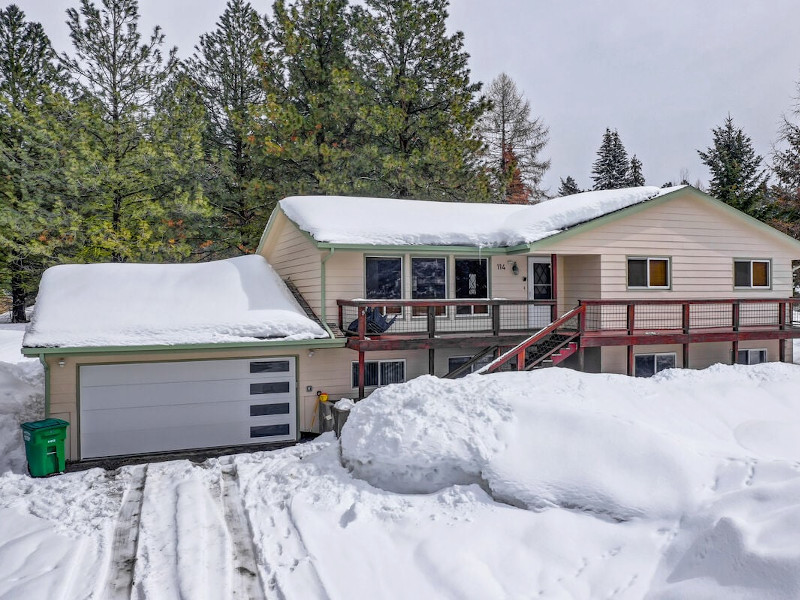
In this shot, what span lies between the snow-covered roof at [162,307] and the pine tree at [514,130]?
77.5 feet

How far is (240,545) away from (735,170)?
32.9 m

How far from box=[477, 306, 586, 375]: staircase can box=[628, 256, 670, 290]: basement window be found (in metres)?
2.45

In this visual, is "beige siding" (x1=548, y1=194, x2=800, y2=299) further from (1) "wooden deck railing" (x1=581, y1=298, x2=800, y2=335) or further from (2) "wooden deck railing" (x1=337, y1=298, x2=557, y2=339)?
(2) "wooden deck railing" (x1=337, y1=298, x2=557, y2=339)

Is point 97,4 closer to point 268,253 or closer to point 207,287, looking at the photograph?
point 268,253

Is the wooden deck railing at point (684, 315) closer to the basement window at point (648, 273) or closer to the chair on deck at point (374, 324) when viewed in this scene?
the basement window at point (648, 273)

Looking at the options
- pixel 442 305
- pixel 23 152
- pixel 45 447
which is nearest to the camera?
pixel 45 447

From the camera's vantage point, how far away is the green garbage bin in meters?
9.80

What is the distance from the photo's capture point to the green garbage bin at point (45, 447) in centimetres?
980

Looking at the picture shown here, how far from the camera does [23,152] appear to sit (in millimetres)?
18672

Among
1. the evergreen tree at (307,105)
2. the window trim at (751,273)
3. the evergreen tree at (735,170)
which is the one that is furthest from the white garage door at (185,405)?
the evergreen tree at (735,170)

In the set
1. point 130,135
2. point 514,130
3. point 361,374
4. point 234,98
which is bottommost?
point 361,374

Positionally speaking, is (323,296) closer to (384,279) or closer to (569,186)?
(384,279)

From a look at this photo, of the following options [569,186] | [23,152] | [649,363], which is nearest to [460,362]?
[649,363]

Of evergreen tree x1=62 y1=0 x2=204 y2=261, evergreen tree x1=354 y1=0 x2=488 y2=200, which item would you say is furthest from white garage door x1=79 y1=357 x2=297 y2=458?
evergreen tree x1=354 y1=0 x2=488 y2=200
